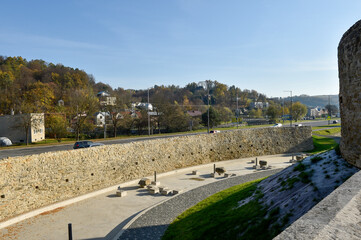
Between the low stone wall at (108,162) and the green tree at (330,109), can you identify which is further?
the green tree at (330,109)

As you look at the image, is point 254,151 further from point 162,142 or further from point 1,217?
point 1,217

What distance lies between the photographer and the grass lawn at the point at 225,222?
8547 millimetres

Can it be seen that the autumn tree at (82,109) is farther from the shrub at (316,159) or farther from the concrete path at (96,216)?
the shrub at (316,159)

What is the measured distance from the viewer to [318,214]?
12.3 ft

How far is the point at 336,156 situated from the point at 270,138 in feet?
66.8

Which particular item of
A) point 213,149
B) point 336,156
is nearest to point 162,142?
point 213,149

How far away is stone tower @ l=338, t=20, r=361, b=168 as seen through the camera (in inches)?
382

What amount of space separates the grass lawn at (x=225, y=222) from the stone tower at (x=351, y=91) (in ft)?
14.2

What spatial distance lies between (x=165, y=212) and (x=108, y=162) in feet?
23.5

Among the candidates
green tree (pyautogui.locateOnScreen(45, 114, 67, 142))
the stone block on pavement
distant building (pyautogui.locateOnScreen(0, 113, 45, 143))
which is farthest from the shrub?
green tree (pyautogui.locateOnScreen(45, 114, 67, 142))

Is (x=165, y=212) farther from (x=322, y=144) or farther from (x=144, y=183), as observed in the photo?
(x=322, y=144)

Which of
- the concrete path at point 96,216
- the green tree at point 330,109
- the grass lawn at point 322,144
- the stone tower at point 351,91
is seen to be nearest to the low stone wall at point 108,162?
the concrete path at point 96,216

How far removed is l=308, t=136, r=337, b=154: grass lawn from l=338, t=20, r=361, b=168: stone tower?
24860mm

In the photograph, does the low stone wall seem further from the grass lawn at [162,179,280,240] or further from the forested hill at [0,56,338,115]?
the forested hill at [0,56,338,115]
